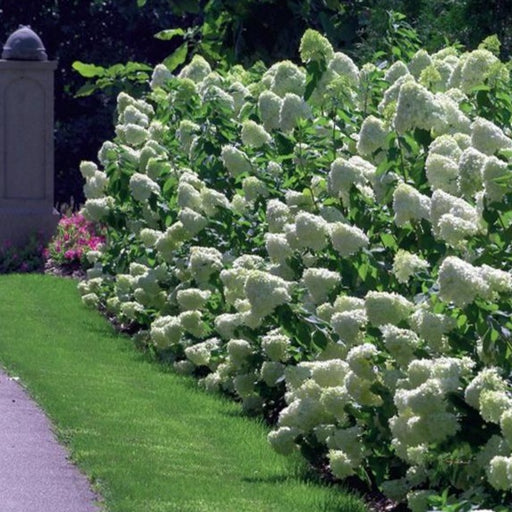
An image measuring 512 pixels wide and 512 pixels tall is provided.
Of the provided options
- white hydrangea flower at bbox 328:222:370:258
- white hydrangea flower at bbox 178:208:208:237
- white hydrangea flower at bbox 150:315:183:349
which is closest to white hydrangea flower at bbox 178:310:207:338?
white hydrangea flower at bbox 150:315:183:349

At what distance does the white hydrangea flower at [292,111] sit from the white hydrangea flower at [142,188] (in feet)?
7.01

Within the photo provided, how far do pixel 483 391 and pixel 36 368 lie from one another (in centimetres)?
484

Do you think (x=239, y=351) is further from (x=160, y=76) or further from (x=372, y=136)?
(x=160, y=76)

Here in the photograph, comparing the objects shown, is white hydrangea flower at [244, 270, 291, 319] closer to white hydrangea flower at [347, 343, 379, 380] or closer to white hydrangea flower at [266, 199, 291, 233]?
white hydrangea flower at [347, 343, 379, 380]

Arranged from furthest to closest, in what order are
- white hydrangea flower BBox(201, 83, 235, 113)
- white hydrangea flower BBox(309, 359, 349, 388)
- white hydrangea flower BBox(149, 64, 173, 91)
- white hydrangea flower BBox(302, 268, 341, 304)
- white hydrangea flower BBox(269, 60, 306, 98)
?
white hydrangea flower BBox(149, 64, 173, 91) → white hydrangea flower BBox(201, 83, 235, 113) → white hydrangea flower BBox(269, 60, 306, 98) → white hydrangea flower BBox(302, 268, 341, 304) → white hydrangea flower BBox(309, 359, 349, 388)

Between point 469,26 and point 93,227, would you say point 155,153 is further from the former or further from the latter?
point 93,227

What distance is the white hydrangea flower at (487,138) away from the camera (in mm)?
6859

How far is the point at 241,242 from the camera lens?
31.5 ft

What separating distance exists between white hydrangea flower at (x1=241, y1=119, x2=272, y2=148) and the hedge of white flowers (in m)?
0.01

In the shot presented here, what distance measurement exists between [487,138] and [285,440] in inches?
65.5

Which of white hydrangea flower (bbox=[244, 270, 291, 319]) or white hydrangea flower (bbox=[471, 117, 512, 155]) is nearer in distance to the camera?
white hydrangea flower (bbox=[471, 117, 512, 155])

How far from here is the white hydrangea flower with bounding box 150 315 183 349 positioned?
10.1m

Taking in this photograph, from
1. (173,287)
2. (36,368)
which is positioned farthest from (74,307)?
(36,368)

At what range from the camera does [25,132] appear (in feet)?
56.6
